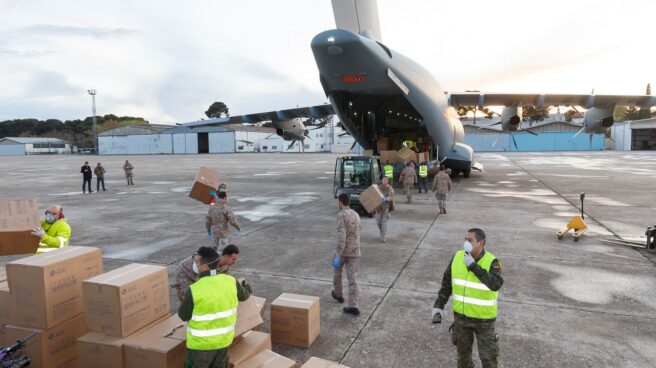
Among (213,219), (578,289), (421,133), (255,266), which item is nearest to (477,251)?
(578,289)

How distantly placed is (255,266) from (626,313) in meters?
6.25

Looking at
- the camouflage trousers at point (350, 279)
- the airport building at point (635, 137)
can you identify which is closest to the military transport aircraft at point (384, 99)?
the camouflage trousers at point (350, 279)

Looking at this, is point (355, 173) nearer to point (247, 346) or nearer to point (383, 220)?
point (383, 220)

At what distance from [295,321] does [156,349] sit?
5.68 feet

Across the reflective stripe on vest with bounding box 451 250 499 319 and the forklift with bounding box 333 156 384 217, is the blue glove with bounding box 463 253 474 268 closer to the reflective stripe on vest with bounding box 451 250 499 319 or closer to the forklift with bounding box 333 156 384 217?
the reflective stripe on vest with bounding box 451 250 499 319

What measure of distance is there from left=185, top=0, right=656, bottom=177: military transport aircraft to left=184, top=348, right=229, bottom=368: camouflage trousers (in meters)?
11.9

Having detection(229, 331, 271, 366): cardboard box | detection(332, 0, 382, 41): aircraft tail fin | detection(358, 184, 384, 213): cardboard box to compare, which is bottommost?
detection(229, 331, 271, 366): cardboard box

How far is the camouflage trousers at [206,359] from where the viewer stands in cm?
340

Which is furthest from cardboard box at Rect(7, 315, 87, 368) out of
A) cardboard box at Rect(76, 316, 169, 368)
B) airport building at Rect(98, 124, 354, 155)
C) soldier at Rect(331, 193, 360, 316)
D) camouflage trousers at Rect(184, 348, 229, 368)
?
airport building at Rect(98, 124, 354, 155)

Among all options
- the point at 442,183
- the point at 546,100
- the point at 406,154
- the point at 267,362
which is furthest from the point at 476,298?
the point at 546,100

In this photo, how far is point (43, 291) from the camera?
3977 millimetres

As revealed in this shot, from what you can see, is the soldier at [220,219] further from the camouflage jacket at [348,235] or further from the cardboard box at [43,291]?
the cardboard box at [43,291]

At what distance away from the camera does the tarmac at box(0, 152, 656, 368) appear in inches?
193

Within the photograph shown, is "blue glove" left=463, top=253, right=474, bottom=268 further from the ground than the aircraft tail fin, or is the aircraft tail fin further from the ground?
the aircraft tail fin
